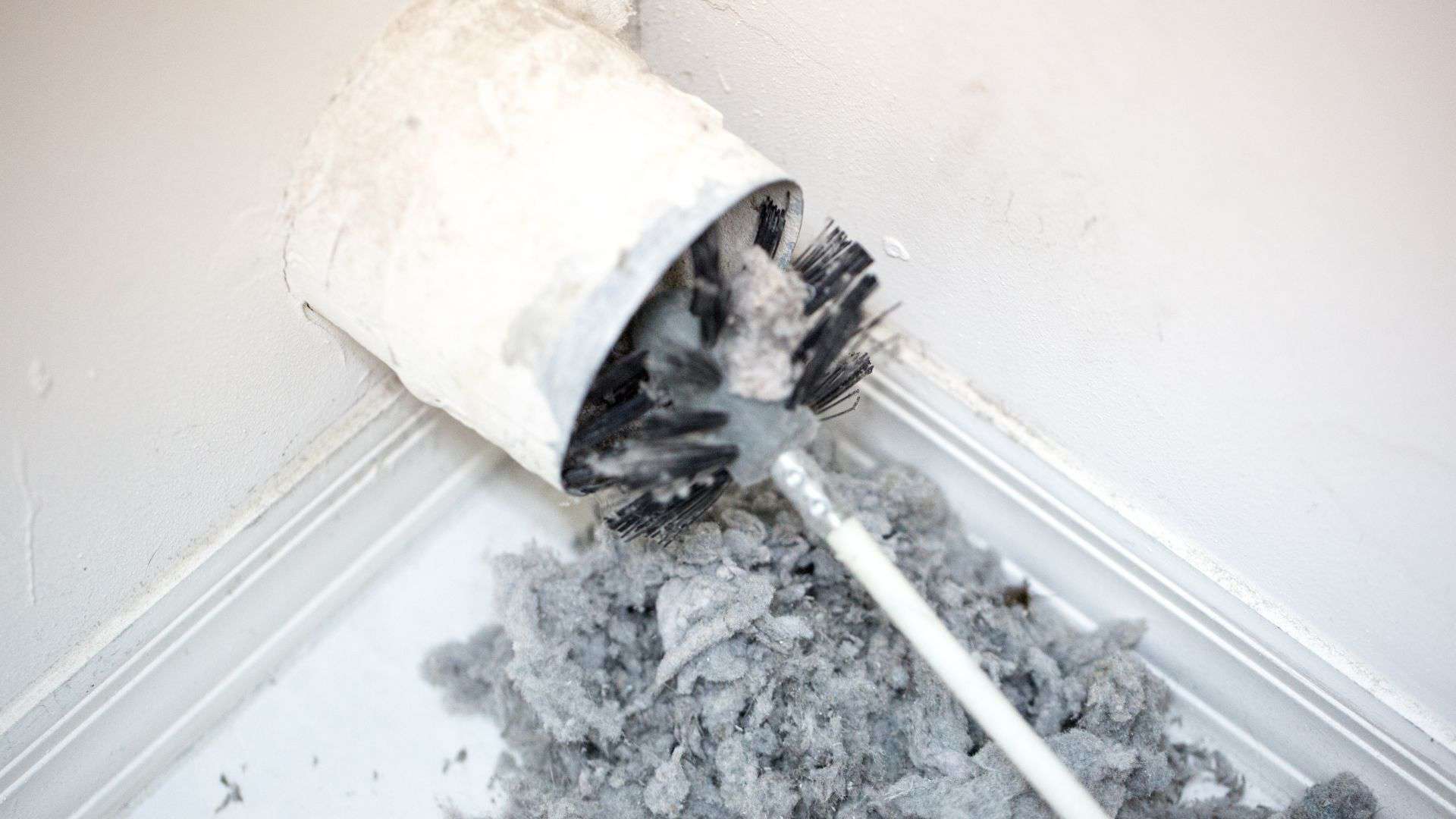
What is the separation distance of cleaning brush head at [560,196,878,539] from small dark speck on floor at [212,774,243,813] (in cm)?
38

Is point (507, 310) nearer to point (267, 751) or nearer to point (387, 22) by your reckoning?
point (387, 22)

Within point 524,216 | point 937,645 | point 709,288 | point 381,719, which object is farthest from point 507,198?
point 381,719

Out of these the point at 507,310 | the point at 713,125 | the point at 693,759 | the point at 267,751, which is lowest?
the point at 267,751

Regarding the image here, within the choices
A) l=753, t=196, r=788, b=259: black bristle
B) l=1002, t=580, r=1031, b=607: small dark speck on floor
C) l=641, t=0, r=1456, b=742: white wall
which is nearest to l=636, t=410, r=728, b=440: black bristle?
l=753, t=196, r=788, b=259: black bristle

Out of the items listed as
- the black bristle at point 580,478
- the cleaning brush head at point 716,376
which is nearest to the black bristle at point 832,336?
the cleaning brush head at point 716,376

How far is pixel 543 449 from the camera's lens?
1.95ft

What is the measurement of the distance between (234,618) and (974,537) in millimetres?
565

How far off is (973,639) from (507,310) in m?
0.43

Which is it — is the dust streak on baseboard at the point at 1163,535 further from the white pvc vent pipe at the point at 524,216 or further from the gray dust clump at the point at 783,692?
the white pvc vent pipe at the point at 524,216

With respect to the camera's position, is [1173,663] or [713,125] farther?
[1173,663]

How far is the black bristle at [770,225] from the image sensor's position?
67 cm

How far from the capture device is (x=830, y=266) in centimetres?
66

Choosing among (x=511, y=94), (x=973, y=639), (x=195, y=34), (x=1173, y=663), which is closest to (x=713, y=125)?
(x=511, y=94)

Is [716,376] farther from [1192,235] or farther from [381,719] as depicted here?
[381,719]
